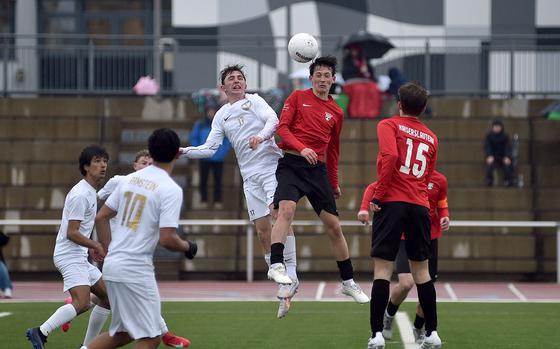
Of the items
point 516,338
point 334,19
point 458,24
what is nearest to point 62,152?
→ point 334,19

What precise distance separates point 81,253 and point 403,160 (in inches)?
130

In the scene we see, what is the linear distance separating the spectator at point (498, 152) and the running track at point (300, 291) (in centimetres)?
217

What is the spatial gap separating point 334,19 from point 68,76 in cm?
627

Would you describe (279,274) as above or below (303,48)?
below

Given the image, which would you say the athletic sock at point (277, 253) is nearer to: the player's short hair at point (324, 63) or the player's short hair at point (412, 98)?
the player's short hair at point (324, 63)

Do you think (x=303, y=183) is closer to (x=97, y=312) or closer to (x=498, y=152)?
(x=97, y=312)

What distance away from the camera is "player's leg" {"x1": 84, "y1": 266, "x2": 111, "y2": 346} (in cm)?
1230

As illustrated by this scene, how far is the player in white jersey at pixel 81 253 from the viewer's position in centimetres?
1216

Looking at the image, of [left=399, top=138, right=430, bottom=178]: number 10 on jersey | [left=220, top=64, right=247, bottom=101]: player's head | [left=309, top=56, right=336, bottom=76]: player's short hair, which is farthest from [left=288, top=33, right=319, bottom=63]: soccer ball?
[left=399, top=138, right=430, bottom=178]: number 10 on jersey

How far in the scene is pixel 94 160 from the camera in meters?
12.3

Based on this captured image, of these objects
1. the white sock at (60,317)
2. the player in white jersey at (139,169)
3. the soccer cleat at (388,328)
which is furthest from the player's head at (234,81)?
the soccer cleat at (388,328)

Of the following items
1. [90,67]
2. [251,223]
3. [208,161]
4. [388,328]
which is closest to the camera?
[388,328]

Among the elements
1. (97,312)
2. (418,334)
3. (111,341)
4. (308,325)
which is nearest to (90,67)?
(308,325)

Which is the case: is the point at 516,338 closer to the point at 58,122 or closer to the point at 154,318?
the point at 154,318
